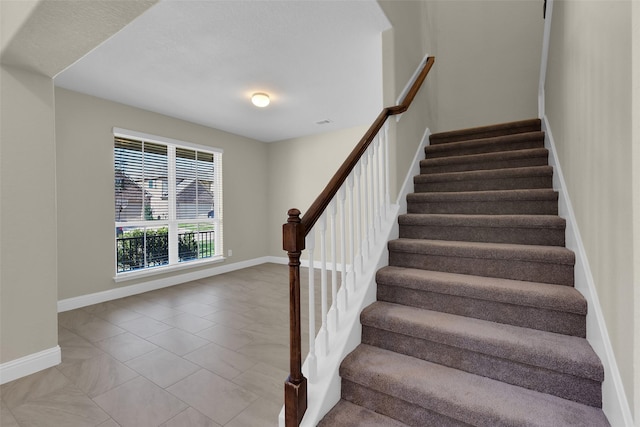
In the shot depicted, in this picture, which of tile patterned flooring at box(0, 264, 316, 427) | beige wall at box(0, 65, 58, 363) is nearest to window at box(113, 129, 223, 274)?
tile patterned flooring at box(0, 264, 316, 427)

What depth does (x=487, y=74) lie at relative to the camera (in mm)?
4273

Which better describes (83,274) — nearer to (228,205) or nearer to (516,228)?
(228,205)

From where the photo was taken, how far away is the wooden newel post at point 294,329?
1323 millimetres

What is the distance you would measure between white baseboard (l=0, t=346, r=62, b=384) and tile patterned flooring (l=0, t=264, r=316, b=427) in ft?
0.18

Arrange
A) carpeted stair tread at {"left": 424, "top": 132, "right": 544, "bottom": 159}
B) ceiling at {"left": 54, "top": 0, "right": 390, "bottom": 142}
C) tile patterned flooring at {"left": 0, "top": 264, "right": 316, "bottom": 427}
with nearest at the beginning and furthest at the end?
tile patterned flooring at {"left": 0, "top": 264, "right": 316, "bottom": 427} < ceiling at {"left": 54, "top": 0, "right": 390, "bottom": 142} < carpeted stair tread at {"left": 424, "top": 132, "right": 544, "bottom": 159}

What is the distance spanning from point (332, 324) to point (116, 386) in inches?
61.1

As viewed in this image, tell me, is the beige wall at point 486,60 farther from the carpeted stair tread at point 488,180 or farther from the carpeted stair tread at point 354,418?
the carpeted stair tread at point 354,418

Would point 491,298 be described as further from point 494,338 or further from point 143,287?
point 143,287

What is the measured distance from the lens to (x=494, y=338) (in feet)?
4.60

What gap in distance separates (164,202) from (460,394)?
14.8 feet

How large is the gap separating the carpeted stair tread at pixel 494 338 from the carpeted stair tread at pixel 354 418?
41 cm

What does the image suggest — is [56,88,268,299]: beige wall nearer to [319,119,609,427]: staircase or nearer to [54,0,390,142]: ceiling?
[54,0,390,142]: ceiling

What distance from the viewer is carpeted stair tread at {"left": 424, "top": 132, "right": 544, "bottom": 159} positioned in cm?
269

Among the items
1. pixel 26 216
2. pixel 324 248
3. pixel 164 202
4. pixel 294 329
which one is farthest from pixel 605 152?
pixel 164 202
